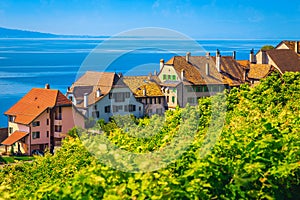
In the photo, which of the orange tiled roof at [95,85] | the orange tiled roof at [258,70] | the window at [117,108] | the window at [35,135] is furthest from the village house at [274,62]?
the window at [35,135]

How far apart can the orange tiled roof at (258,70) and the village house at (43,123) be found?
43.8 ft

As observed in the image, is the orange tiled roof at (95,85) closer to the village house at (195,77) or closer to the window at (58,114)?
the window at (58,114)

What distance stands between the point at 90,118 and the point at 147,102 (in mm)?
5350

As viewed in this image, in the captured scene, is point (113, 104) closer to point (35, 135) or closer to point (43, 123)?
point (43, 123)

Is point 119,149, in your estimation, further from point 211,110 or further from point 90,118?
point 90,118

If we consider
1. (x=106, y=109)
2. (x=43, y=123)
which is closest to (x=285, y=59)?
(x=106, y=109)

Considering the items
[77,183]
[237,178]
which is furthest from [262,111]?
[77,183]

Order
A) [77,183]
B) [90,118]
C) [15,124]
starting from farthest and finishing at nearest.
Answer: [15,124], [90,118], [77,183]

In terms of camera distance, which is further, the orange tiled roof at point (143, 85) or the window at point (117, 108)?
the orange tiled roof at point (143, 85)

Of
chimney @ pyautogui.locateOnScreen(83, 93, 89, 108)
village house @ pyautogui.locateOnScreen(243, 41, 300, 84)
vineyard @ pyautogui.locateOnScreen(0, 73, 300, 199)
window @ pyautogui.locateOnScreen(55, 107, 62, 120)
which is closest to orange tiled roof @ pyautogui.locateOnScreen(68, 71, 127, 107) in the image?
chimney @ pyautogui.locateOnScreen(83, 93, 89, 108)

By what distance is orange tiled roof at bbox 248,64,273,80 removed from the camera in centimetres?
4522

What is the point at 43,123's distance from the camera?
43.4 metres

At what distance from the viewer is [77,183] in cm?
599

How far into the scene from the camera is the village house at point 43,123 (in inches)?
1670
